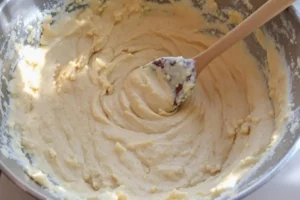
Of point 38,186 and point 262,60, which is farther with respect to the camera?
point 262,60

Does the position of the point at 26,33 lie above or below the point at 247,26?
above

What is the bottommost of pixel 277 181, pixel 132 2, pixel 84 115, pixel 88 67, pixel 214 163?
pixel 277 181

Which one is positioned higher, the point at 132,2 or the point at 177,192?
the point at 132,2

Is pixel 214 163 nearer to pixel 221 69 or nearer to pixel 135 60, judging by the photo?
pixel 221 69

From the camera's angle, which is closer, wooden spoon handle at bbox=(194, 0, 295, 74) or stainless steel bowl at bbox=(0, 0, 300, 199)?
stainless steel bowl at bbox=(0, 0, 300, 199)

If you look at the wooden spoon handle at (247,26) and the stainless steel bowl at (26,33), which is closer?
the stainless steel bowl at (26,33)

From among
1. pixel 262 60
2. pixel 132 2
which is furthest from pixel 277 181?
pixel 132 2

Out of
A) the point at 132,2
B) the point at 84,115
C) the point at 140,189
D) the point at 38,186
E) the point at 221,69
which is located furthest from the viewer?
the point at 132,2

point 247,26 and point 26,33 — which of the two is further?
point 26,33
